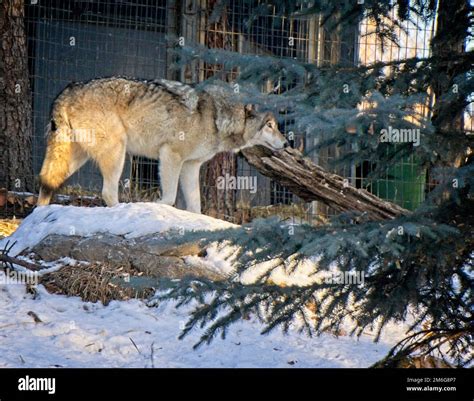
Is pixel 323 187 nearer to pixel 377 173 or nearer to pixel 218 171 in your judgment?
pixel 218 171

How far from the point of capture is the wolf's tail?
8250 millimetres

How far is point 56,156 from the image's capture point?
8.24 m

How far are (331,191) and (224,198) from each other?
101 inches

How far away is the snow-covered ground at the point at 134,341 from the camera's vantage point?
16.7 ft

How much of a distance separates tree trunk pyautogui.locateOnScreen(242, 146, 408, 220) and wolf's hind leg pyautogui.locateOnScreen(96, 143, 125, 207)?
167 cm

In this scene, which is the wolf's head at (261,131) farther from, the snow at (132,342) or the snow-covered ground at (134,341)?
the snow at (132,342)

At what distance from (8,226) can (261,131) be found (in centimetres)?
295

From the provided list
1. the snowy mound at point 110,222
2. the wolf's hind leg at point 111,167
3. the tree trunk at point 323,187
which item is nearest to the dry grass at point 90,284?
the snowy mound at point 110,222

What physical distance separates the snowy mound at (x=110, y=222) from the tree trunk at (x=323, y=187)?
3.77ft

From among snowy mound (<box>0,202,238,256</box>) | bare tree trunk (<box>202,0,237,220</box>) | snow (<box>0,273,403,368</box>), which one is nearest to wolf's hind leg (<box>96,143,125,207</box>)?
snowy mound (<box>0,202,238,256</box>)

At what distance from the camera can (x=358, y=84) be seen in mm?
3791

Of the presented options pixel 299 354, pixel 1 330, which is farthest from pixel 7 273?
pixel 299 354

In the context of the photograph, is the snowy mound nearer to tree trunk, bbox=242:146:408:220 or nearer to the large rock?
the large rock

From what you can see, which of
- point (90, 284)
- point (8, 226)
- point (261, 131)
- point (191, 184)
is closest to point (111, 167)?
point (191, 184)
